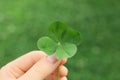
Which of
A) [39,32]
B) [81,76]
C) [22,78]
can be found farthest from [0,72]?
[39,32]

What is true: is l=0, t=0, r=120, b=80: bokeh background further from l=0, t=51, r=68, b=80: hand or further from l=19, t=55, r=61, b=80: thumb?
l=19, t=55, r=61, b=80: thumb

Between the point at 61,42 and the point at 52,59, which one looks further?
the point at 52,59

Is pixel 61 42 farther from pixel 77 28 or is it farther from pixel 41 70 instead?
pixel 77 28

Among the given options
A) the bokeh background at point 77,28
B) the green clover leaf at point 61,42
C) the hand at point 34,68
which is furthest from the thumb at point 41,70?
the bokeh background at point 77,28

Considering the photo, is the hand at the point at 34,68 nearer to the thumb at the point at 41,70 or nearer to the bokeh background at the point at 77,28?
the thumb at the point at 41,70

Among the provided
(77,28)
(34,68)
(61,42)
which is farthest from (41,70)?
(77,28)
